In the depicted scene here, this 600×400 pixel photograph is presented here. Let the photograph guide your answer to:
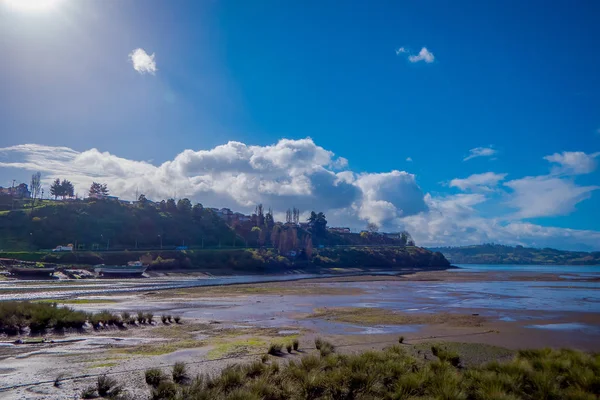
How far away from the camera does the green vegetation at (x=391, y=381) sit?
9.99 metres

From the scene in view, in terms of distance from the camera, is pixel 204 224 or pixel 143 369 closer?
pixel 143 369

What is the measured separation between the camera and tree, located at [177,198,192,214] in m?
145

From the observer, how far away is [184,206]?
479ft

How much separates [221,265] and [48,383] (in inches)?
3448

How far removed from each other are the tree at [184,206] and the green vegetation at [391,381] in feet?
454

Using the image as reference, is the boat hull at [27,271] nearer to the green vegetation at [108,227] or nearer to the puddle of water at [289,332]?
the green vegetation at [108,227]

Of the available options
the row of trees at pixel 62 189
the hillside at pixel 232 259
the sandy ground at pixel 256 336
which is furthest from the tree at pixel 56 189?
the sandy ground at pixel 256 336

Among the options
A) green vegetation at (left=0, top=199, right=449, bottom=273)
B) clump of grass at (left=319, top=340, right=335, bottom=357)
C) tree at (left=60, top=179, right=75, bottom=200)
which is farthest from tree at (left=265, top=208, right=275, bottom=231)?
clump of grass at (left=319, top=340, right=335, bottom=357)

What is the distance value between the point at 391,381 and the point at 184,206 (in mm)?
142083

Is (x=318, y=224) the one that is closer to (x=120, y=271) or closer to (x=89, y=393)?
(x=120, y=271)

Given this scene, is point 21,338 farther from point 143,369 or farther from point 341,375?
point 341,375

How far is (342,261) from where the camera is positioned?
136 m

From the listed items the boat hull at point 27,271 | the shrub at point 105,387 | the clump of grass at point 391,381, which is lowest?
the boat hull at point 27,271

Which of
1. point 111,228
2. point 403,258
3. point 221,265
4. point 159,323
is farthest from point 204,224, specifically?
point 159,323
